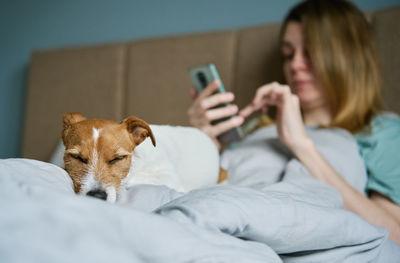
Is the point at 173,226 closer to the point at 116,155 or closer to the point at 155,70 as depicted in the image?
the point at 116,155

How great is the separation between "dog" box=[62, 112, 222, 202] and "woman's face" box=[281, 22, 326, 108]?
0.75 m

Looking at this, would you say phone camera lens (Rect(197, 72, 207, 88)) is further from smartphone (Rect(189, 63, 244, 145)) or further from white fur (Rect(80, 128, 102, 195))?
white fur (Rect(80, 128, 102, 195))

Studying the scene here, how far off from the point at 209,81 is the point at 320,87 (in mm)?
500

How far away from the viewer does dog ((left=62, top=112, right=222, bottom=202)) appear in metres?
0.65

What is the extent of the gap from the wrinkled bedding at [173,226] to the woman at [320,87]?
0.38m

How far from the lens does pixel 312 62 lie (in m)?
1.36

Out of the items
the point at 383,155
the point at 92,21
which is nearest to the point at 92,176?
the point at 383,155

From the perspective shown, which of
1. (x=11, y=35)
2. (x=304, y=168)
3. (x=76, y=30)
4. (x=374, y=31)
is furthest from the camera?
(x=76, y=30)

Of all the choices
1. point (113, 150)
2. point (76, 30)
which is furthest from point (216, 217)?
point (76, 30)

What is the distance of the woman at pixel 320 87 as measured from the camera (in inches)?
47.0

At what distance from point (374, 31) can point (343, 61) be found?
1.04 ft

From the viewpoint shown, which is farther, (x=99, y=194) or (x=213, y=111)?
(x=213, y=111)

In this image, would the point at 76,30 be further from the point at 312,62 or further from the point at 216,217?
the point at 216,217

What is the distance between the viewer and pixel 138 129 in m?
0.73
